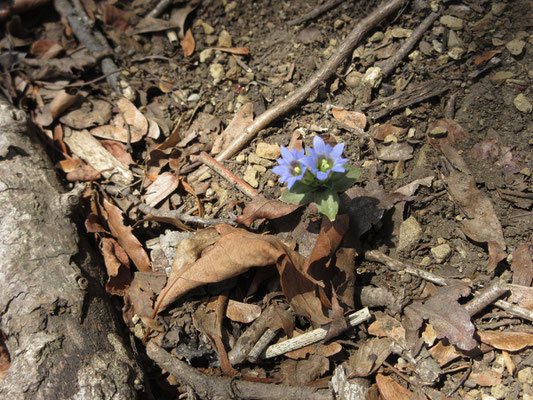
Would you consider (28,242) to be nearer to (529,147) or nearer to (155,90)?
(155,90)

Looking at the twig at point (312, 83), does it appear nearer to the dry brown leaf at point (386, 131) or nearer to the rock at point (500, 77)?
the dry brown leaf at point (386, 131)

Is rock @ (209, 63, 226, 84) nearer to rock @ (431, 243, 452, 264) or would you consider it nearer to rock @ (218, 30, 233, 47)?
rock @ (218, 30, 233, 47)

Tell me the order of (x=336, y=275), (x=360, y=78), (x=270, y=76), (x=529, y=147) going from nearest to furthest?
(x=336, y=275) < (x=529, y=147) < (x=360, y=78) < (x=270, y=76)

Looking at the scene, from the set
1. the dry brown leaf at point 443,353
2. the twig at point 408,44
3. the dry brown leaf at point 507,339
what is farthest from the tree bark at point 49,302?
the twig at point 408,44

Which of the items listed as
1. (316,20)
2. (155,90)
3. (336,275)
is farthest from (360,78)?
(155,90)

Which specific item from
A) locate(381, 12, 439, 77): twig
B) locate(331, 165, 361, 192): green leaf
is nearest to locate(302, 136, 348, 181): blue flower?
locate(331, 165, 361, 192): green leaf
